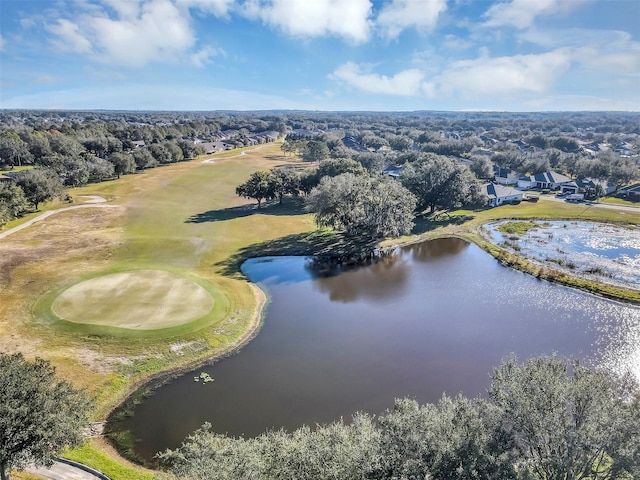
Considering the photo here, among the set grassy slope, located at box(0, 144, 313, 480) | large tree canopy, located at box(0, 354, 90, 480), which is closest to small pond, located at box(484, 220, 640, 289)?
grassy slope, located at box(0, 144, 313, 480)

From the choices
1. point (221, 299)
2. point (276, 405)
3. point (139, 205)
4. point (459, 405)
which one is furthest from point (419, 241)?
point (139, 205)

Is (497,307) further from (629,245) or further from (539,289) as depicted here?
(629,245)

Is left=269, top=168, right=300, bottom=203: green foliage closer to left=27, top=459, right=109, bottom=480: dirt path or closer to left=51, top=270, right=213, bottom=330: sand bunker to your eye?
left=51, top=270, right=213, bottom=330: sand bunker

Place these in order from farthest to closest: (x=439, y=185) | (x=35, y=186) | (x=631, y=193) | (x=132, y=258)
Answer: (x=631, y=193) → (x=439, y=185) → (x=35, y=186) → (x=132, y=258)

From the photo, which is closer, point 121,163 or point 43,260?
point 43,260

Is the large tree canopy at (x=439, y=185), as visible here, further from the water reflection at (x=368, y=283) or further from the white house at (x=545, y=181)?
the white house at (x=545, y=181)

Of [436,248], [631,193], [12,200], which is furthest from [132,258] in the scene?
[631,193]

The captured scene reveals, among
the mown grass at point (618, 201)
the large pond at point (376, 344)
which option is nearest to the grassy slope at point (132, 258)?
the large pond at point (376, 344)

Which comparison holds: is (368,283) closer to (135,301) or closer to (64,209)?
(135,301)
